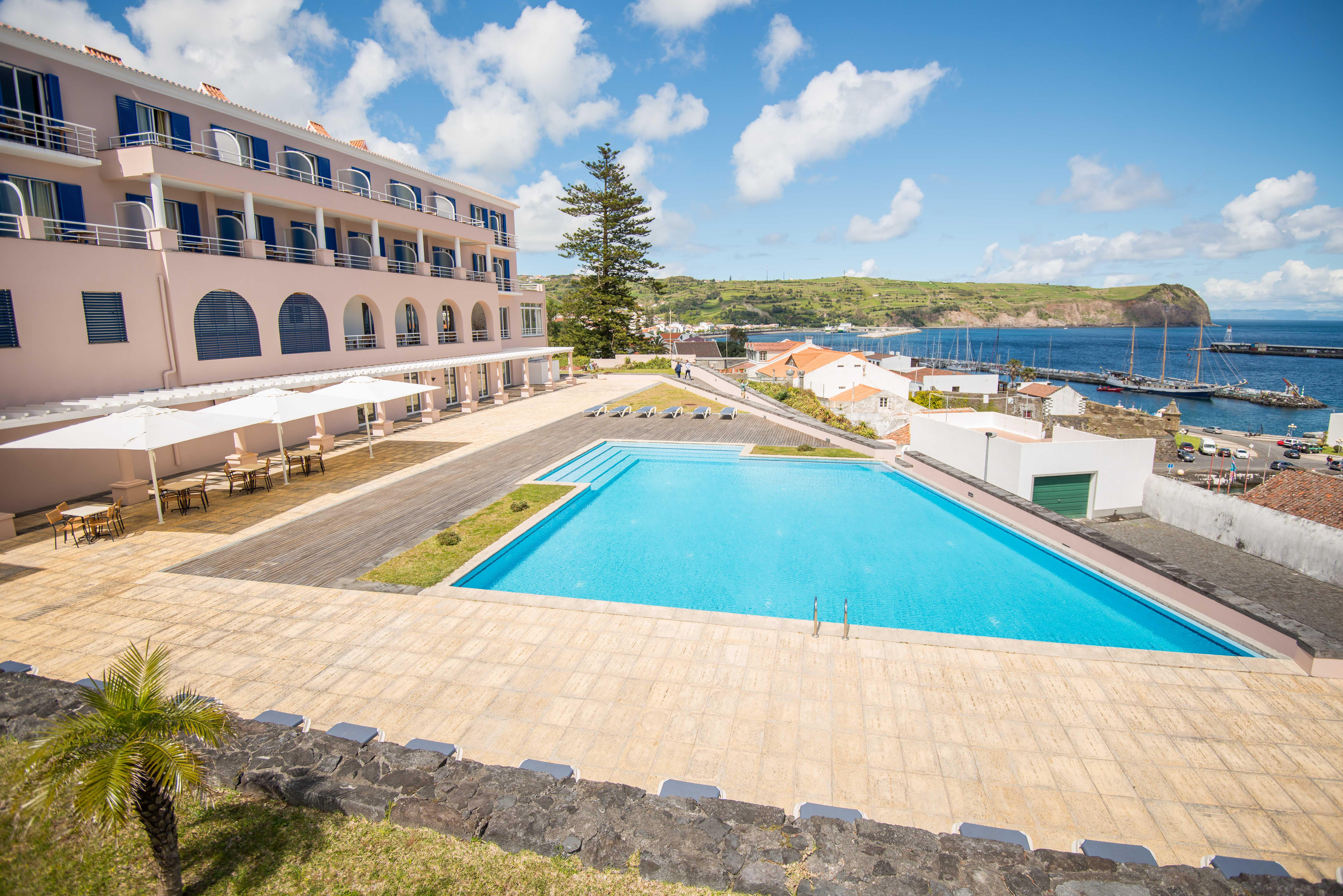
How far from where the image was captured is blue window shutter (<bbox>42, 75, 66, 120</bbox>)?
14.2 meters

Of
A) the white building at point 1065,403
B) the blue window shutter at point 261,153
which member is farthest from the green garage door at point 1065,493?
the white building at point 1065,403

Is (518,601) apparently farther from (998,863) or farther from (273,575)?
(998,863)

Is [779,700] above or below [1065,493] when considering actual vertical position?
above

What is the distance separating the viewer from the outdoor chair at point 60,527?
11109 millimetres

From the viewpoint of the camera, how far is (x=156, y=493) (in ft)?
39.6

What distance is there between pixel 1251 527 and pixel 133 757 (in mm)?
22713

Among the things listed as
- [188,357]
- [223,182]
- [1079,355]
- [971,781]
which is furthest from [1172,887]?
[1079,355]

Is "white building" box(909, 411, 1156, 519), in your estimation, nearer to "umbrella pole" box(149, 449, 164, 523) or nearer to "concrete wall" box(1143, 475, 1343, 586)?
"concrete wall" box(1143, 475, 1343, 586)

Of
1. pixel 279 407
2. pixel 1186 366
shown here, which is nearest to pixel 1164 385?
pixel 1186 366

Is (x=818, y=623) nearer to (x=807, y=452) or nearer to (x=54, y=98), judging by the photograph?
(x=807, y=452)

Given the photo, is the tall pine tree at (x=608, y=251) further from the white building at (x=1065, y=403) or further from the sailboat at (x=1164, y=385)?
the sailboat at (x=1164, y=385)

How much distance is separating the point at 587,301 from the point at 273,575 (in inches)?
1748

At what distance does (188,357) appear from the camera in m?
16.0

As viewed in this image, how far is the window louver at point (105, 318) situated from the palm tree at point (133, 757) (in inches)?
556
